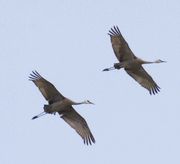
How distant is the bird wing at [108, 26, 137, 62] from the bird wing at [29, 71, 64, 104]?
3.74 m

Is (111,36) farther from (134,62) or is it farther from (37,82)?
(37,82)

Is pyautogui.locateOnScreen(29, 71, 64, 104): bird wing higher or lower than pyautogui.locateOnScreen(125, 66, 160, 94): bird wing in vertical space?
higher

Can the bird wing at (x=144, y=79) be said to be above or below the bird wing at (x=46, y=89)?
below

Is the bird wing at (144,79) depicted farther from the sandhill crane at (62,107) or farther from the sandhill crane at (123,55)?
the sandhill crane at (62,107)

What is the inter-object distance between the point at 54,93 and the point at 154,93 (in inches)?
224

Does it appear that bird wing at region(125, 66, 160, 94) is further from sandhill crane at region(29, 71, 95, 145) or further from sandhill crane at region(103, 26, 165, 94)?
sandhill crane at region(29, 71, 95, 145)

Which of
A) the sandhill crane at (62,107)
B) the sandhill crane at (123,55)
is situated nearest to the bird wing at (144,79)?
the sandhill crane at (123,55)

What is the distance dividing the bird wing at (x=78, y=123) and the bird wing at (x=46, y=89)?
774 millimetres

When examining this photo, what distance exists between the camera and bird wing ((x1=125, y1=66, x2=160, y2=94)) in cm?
4203

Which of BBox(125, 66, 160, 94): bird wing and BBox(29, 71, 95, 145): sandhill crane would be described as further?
BBox(125, 66, 160, 94): bird wing

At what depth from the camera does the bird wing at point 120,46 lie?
4119 centimetres

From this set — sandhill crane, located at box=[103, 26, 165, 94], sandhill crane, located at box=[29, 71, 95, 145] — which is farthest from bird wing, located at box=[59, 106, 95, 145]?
sandhill crane, located at box=[103, 26, 165, 94]

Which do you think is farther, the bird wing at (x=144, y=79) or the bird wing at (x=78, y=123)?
the bird wing at (x=144, y=79)

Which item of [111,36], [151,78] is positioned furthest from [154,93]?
[111,36]
